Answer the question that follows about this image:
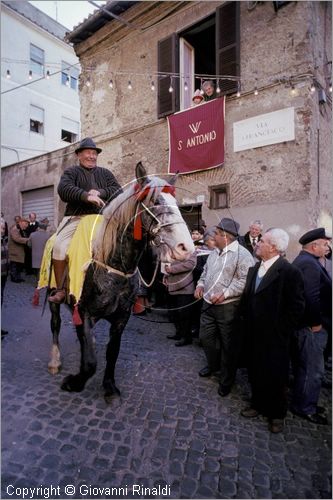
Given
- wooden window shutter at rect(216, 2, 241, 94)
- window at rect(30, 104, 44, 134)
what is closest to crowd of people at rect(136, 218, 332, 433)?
wooden window shutter at rect(216, 2, 241, 94)

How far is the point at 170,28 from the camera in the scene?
9.45m

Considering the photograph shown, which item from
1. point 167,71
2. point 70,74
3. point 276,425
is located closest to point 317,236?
point 276,425

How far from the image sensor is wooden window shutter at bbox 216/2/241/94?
8.12m

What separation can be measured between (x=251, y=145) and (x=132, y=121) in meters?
4.51

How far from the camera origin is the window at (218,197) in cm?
852

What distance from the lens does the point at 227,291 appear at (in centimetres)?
380

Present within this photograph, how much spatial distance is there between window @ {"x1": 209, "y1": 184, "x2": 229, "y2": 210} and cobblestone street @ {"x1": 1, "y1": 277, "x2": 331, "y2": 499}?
5188mm

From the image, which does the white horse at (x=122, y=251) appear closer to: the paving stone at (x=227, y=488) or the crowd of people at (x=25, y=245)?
the paving stone at (x=227, y=488)

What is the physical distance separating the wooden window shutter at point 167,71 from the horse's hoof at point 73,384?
26.8 ft

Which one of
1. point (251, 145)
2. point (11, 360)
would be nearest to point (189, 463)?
point (11, 360)

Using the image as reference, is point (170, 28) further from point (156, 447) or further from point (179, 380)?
point (156, 447)

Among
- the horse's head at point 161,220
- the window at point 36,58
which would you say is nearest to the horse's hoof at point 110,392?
the horse's head at point 161,220

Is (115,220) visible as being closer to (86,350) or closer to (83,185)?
(83,185)

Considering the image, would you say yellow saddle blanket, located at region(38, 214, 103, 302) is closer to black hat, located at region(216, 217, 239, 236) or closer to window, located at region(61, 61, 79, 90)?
black hat, located at region(216, 217, 239, 236)
